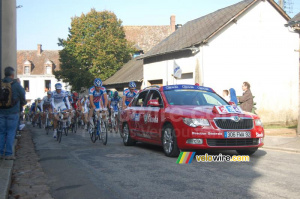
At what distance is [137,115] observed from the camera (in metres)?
11.5

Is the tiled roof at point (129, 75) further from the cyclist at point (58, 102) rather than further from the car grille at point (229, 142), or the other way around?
the car grille at point (229, 142)

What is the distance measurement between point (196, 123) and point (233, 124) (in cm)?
83

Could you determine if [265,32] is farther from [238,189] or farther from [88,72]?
[88,72]

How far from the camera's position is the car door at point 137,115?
36.9ft

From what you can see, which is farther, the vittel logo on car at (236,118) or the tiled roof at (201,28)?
the tiled roof at (201,28)

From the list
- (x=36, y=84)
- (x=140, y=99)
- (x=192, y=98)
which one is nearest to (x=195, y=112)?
(x=192, y=98)

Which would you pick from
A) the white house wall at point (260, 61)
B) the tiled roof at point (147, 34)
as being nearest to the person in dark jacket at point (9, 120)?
the white house wall at point (260, 61)

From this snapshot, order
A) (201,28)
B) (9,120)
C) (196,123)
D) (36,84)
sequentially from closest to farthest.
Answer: (9,120) → (196,123) → (201,28) → (36,84)

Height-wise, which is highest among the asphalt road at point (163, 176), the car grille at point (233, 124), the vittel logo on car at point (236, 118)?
the vittel logo on car at point (236, 118)

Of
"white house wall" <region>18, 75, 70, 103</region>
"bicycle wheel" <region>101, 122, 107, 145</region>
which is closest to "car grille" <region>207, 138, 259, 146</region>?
"bicycle wheel" <region>101, 122, 107, 145</region>

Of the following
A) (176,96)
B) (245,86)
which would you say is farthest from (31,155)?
(245,86)

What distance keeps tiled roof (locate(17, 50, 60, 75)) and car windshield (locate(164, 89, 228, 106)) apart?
7003 centimetres

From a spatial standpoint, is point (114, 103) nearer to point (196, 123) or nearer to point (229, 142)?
point (196, 123)

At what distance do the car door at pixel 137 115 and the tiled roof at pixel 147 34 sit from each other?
54.1 m
